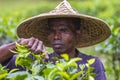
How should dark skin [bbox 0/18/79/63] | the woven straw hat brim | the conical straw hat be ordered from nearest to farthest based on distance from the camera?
dark skin [bbox 0/18/79/63] → the conical straw hat → the woven straw hat brim

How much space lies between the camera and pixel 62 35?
363cm

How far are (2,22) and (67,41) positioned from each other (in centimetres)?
303

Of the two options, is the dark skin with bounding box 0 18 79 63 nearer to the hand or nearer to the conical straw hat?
the conical straw hat

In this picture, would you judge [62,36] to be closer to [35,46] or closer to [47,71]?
[35,46]

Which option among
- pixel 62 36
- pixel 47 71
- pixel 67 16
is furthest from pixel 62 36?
pixel 47 71

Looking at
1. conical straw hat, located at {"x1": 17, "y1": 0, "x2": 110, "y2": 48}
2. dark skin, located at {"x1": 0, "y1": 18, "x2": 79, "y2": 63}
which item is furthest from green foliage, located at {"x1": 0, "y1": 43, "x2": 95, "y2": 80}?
conical straw hat, located at {"x1": 17, "y1": 0, "x2": 110, "y2": 48}

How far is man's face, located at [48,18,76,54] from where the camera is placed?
11.7 ft

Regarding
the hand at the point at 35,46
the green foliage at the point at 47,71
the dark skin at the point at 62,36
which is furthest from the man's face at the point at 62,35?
the green foliage at the point at 47,71

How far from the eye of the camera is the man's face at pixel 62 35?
3568mm

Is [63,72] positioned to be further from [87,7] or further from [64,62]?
[87,7]

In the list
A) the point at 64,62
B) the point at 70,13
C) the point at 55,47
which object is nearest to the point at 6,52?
the point at 55,47

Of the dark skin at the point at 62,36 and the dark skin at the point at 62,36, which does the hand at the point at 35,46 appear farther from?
the dark skin at the point at 62,36

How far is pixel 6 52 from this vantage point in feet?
10.9

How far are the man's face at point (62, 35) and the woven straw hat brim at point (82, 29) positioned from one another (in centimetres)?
10
